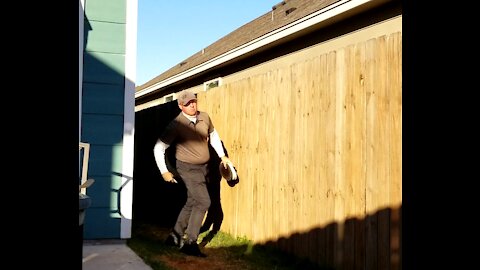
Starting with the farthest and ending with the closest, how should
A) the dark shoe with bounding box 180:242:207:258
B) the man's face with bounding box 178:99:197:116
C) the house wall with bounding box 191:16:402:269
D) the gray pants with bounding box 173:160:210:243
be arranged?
the man's face with bounding box 178:99:197:116, the gray pants with bounding box 173:160:210:243, the dark shoe with bounding box 180:242:207:258, the house wall with bounding box 191:16:402:269

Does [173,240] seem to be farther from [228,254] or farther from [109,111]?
[109,111]

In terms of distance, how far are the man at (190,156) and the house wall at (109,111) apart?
1.77 feet

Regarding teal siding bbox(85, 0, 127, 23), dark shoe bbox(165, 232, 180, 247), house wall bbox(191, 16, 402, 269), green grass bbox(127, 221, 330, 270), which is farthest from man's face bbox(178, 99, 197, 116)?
green grass bbox(127, 221, 330, 270)

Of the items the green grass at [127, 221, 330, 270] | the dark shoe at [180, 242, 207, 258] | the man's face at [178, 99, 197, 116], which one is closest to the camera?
the green grass at [127, 221, 330, 270]

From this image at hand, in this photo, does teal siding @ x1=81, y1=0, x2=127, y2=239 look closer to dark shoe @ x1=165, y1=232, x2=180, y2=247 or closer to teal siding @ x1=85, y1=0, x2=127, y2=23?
teal siding @ x1=85, y1=0, x2=127, y2=23

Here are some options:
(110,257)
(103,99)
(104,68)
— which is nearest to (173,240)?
(110,257)

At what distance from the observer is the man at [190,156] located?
684 cm

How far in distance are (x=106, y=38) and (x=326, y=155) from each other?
3405mm

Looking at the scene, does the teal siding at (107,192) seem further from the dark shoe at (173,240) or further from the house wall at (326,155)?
the house wall at (326,155)

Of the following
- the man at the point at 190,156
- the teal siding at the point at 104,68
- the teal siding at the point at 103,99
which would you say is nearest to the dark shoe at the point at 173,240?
the man at the point at 190,156

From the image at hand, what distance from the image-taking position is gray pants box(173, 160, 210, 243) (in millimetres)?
6656
